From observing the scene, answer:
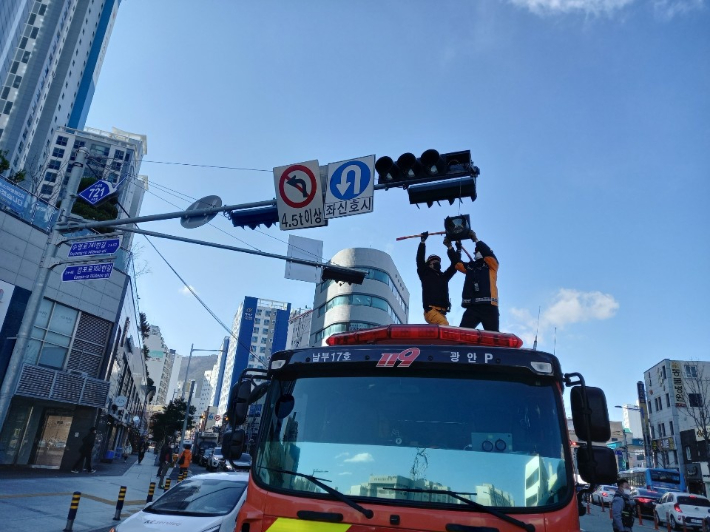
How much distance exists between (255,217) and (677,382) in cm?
5688

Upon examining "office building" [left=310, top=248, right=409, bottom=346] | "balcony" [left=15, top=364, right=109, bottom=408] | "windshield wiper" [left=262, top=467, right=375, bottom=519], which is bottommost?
"windshield wiper" [left=262, top=467, right=375, bottom=519]

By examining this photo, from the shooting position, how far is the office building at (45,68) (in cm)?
7588

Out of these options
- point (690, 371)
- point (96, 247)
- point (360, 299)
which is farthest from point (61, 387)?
point (690, 371)

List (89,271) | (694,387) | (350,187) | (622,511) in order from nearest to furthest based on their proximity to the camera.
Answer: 1. (350,187)
2. (622,511)
3. (89,271)
4. (694,387)

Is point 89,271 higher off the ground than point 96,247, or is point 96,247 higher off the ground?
point 96,247

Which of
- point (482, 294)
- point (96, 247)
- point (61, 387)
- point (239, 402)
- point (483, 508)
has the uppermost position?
point (96, 247)

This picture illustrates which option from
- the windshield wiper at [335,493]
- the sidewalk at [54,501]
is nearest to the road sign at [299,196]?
the windshield wiper at [335,493]

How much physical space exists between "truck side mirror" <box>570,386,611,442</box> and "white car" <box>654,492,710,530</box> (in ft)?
63.7

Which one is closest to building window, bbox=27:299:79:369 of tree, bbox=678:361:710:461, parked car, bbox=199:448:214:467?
parked car, bbox=199:448:214:467

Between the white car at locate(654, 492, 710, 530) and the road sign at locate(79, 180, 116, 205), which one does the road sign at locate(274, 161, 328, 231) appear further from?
the white car at locate(654, 492, 710, 530)

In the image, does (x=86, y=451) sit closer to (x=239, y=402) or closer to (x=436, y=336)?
(x=239, y=402)

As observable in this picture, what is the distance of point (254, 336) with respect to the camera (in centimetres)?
14562

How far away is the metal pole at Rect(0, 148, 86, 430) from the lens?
382 inches

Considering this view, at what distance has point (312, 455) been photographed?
3.74 m
